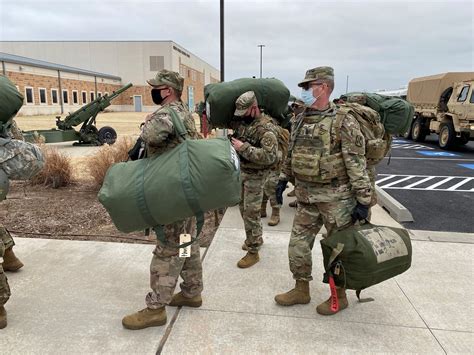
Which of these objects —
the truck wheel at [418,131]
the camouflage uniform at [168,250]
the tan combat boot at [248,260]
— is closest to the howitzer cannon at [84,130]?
the tan combat boot at [248,260]

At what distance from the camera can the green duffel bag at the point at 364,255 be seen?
2.37 metres

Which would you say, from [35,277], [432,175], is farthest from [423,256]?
[432,175]

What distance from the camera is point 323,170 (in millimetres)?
2605

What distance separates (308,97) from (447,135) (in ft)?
40.6

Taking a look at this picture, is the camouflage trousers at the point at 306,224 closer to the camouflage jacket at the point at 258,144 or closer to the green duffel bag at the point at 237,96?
the camouflage jacket at the point at 258,144

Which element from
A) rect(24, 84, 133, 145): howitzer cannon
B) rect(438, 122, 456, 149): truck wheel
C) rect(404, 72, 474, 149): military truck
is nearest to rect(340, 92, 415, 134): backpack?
rect(404, 72, 474, 149): military truck

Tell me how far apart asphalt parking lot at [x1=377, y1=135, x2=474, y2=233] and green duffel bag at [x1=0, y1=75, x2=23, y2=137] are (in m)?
4.53

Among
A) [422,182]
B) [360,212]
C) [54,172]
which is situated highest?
[360,212]

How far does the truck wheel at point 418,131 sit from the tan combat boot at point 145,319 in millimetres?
15972

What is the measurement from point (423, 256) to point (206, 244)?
224 cm

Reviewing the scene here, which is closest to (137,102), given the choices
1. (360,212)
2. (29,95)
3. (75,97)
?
(75,97)

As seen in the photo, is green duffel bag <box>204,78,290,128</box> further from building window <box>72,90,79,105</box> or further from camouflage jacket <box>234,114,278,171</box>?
building window <box>72,90,79,105</box>

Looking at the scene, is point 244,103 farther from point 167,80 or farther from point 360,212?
point 360,212

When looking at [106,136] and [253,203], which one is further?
[106,136]
